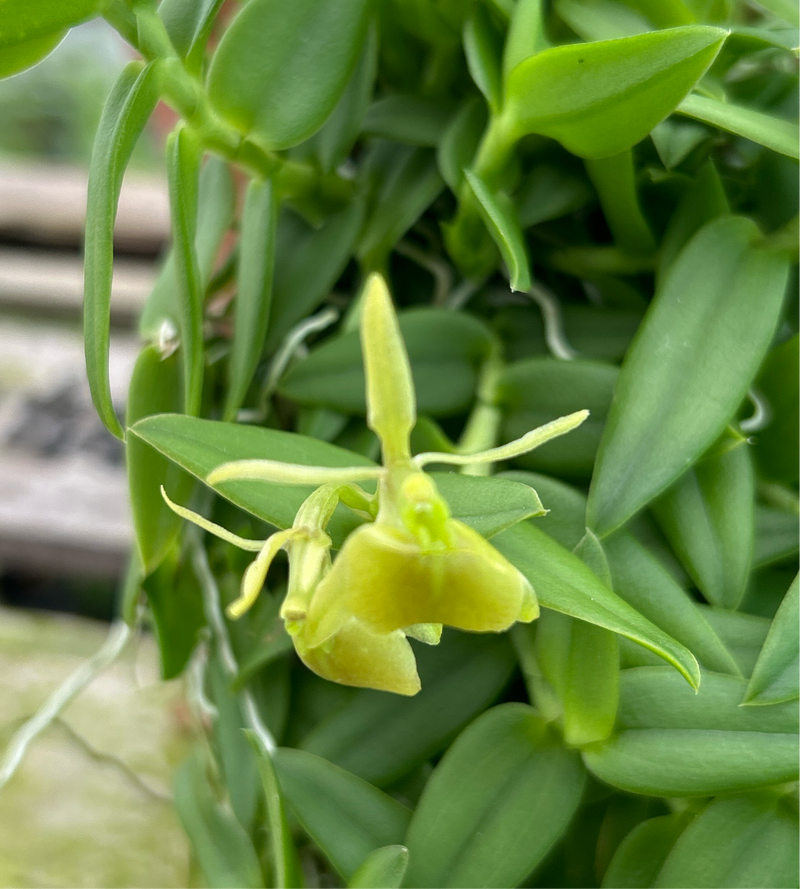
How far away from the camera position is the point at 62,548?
86cm

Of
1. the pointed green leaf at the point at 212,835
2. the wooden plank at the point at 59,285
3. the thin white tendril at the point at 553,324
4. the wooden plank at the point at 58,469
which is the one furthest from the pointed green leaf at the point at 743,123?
the wooden plank at the point at 59,285

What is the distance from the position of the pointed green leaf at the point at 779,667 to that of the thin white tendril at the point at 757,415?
103mm

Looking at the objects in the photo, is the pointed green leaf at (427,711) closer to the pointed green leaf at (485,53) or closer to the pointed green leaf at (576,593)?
the pointed green leaf at (576,593)

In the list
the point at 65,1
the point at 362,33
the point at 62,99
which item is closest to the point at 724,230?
the point at 362,33

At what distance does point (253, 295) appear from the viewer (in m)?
0.34

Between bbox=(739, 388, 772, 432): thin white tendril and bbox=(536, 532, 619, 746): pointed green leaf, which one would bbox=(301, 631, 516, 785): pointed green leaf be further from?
bbox=(739, 388, 772, 432): thin white tendril

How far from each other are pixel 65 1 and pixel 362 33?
116 mm

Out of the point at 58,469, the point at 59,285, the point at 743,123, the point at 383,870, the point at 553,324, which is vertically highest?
the point at 743,123

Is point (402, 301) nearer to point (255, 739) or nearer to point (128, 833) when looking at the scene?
point (255, 739)

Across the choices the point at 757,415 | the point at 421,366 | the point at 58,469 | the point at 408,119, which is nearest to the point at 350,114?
the point at 408,119

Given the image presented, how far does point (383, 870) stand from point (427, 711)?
7 cm

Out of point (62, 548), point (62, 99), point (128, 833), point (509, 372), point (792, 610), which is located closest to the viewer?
point (792, 610)

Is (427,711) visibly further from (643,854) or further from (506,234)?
(506,234)

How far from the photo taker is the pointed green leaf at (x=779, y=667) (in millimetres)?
258
